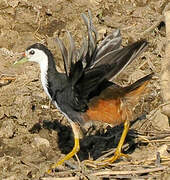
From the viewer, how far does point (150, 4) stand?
36.6ft

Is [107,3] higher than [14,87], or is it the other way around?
[107,3]

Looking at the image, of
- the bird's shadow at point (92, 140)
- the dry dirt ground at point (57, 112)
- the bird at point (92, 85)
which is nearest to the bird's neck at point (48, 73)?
the bird at point (92, 85)

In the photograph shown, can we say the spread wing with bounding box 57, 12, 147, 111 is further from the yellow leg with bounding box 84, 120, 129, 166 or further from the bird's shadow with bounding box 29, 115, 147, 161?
the bird's shadow with bounding box 29, 115, 147, 161

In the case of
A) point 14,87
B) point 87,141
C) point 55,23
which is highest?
point 55,23

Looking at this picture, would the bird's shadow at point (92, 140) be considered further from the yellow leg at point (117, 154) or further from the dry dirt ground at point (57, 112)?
the yellow leg at point (117, 154)

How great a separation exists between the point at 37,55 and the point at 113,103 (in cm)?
103

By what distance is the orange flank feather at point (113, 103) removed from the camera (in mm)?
7910

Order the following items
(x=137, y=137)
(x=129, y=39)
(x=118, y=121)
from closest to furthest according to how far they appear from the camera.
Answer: (x=118, y=121) < (x=137, y=137) < (x=129, y=39)

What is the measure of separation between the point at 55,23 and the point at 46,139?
2487 mm

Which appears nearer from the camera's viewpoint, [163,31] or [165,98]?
[165,98]

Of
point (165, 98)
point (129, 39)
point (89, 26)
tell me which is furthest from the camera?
point (129, 39)

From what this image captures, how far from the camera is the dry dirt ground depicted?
26.3 ft

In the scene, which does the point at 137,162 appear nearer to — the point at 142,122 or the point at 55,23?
the point at 142,122

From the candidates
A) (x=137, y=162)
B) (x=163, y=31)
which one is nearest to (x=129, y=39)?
(x=163, y=31)
